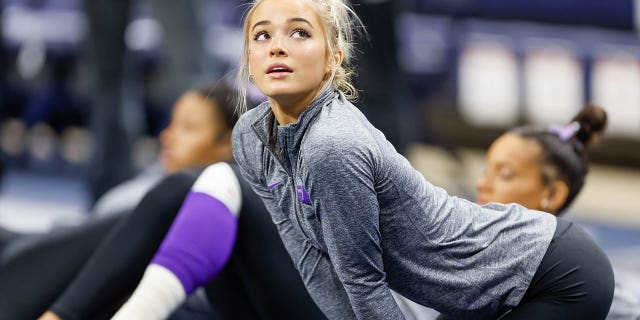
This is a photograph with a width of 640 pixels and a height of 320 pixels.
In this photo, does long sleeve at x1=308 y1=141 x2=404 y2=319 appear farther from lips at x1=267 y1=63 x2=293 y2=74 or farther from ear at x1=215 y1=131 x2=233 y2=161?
ear at x1=215 y1=131 x2=233 y2=161

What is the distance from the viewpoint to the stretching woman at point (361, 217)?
4.02ft

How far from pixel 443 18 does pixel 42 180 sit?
1.69 metres

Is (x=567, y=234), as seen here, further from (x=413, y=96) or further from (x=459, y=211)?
Result: (x=413, y=96)

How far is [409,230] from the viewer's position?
4.21 ft

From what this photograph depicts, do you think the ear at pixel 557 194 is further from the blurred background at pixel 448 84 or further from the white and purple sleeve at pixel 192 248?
the blurred background at pixel 448 84

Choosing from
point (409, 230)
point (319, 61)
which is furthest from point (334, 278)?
point (319, 61)

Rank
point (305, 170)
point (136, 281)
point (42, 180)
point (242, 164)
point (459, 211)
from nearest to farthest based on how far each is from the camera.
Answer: point (305, 170), point (459, 211), point (242, 164), point (136, 281), point (42, 180)

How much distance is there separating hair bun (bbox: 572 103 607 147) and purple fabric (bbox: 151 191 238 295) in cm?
64

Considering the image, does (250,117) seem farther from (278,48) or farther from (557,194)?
(557,194)

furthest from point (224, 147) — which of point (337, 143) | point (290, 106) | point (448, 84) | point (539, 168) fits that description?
point (448, 84)

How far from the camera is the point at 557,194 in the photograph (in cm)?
179

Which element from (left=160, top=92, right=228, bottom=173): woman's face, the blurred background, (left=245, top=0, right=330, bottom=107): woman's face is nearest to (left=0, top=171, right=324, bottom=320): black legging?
(left=245, top=0, right=330, bottom=107): woman's face

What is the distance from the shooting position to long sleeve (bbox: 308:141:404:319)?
3.93 feet

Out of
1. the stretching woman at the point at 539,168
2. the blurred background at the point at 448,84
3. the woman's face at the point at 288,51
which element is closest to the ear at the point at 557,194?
the stretching woman at the point at 539,168
